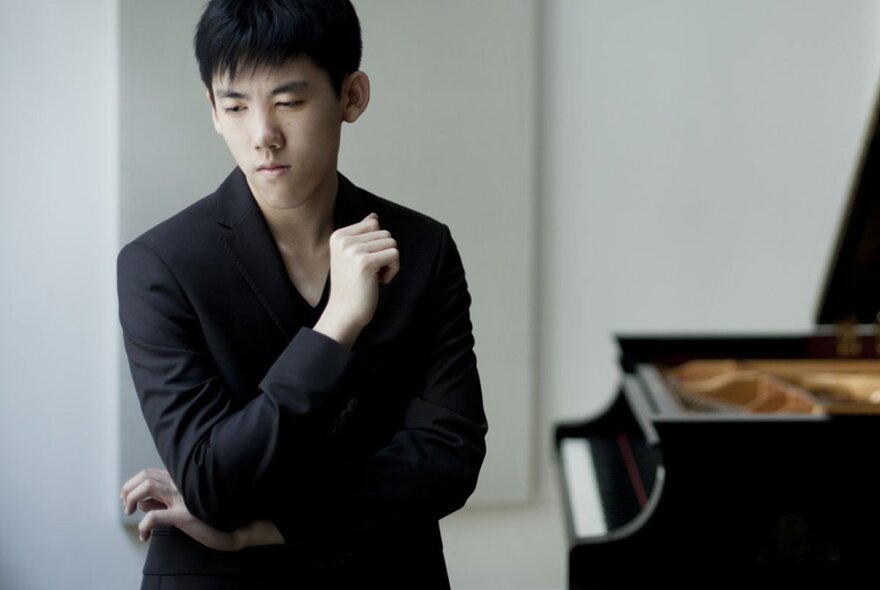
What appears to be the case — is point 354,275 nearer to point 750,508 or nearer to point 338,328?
point 338,328

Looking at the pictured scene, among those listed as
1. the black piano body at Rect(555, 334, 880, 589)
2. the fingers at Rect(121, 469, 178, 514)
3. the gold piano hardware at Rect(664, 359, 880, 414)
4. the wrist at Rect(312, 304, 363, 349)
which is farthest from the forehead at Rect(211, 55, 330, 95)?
the gold piano hardware at Rect(664, 359, 880, 414)

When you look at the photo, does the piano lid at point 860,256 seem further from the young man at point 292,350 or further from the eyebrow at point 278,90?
the eyebrow at point 278,90

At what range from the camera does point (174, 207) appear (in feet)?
6.41

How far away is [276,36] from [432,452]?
1.62ft

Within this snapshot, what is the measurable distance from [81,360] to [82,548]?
1.02 feet

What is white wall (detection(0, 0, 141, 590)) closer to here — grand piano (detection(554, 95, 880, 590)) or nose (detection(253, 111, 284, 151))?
nose (detection(253, 111, 284, 151))

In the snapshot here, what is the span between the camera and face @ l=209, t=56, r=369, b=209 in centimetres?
119

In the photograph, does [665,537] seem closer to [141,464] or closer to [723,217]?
[141,464]

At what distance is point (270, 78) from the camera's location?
1211mm

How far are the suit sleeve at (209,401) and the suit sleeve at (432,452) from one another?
0.09 meters

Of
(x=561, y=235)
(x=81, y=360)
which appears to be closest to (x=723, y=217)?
(x=561, y=235)

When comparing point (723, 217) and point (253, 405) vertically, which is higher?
point (253, 405)

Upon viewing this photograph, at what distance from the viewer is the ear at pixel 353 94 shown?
1.28 meters

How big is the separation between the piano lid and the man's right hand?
1.77 m
